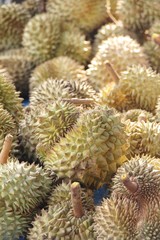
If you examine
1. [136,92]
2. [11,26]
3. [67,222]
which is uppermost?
[11,26]

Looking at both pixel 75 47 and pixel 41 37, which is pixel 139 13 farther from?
pixel 41 37

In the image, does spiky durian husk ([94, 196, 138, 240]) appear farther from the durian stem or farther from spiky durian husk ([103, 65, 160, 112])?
spiky durian husk ([103, 65, 160, 112])

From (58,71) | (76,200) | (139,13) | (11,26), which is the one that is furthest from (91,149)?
(11,26)

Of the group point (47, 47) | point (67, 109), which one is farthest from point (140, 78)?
point (47, 47)

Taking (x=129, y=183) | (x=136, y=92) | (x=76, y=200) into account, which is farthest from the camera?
(x=136, y=92)

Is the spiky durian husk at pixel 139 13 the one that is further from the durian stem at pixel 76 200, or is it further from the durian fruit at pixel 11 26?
the durian stem at pixel 76 200

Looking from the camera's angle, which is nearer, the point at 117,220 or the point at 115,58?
the point at 117,220

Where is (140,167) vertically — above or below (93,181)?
above

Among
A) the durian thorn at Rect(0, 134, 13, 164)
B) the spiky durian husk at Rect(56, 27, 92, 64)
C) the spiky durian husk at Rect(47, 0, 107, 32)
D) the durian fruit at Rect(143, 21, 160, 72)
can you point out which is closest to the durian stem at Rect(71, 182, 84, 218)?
the durian thorn at Rect(0, 134, 13, 164)

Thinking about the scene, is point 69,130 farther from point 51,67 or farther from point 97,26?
point 97,26
